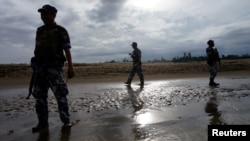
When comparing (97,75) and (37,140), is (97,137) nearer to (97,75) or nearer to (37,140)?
(37,140)

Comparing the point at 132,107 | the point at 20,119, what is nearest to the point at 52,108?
the point at 20,119

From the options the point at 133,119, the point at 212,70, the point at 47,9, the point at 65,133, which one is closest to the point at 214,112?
the point at 133,119

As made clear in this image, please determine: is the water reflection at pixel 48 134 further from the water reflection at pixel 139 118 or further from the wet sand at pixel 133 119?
the water reflection at pixel 139 118

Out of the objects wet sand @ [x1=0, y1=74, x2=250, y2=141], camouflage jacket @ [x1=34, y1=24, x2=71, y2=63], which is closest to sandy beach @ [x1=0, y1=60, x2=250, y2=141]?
wet sand @ [x1=0, y1=74, x2=250, y2=141]

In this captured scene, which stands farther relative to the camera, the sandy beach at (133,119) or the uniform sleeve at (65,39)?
the uniform sleeve at (65,39)

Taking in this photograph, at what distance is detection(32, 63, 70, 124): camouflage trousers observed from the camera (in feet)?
16.1

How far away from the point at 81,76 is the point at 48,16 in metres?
12.9

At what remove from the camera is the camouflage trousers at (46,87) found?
490 centimetres

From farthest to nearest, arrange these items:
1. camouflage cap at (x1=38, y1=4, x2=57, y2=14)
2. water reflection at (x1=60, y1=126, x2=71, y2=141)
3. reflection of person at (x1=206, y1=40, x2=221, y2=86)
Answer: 1. reflection of person at (x1=206, y1=40, x2=221, y2=86)
2. camouflage cap at (x1=38, y1=4, x2=57, y2=14)
3. water reflection at (x1=60, y1=126, x2=71, y2=141)

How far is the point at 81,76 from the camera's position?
58.0ft

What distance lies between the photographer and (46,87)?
5074mm

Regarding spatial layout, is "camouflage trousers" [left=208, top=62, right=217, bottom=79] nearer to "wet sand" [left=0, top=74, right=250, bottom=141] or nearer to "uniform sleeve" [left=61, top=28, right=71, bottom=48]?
"wet sand" [left=0, top=74, right=250, bottom=141]

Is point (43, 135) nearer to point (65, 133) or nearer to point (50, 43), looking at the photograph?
point (65, 133)

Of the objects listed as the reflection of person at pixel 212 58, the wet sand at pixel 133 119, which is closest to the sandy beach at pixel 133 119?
the wet sand at pixel 133 119
